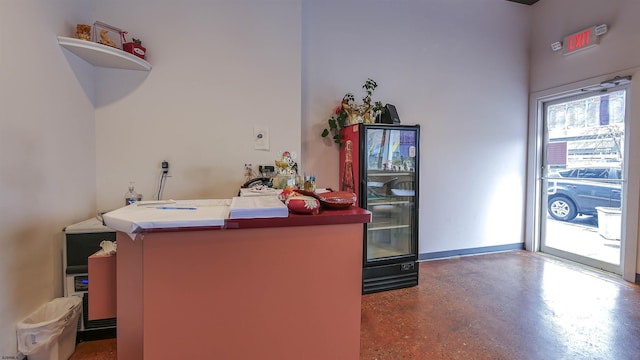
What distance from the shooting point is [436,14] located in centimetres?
339

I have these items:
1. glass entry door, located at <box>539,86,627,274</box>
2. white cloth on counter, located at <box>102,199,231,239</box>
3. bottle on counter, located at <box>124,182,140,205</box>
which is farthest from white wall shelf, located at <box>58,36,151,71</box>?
glass entry door, located at <box>539,86,627,274</box>

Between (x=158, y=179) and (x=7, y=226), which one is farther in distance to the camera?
(x=158, y=179)

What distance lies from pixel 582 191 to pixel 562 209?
1.13ft

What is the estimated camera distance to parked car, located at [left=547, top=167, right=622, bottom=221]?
3117 mm

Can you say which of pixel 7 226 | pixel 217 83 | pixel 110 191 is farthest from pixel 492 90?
pixel 7 226

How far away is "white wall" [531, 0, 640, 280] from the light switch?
11.9ft

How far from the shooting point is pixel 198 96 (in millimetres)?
2404

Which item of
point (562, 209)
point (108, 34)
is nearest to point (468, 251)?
point (562, 209)

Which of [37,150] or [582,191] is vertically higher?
[37,150]

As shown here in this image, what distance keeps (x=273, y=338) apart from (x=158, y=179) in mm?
1768

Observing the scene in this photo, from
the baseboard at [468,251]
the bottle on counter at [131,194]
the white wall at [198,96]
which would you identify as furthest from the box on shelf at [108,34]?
the baseboard at [468,251]

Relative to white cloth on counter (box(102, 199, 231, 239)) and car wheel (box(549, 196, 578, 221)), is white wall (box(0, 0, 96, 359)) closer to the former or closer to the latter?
white cloth on counter (box(102, 199, 231, 239))

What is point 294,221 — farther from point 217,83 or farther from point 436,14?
point 436,14

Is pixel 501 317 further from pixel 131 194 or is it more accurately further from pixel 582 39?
pixel 582 39
